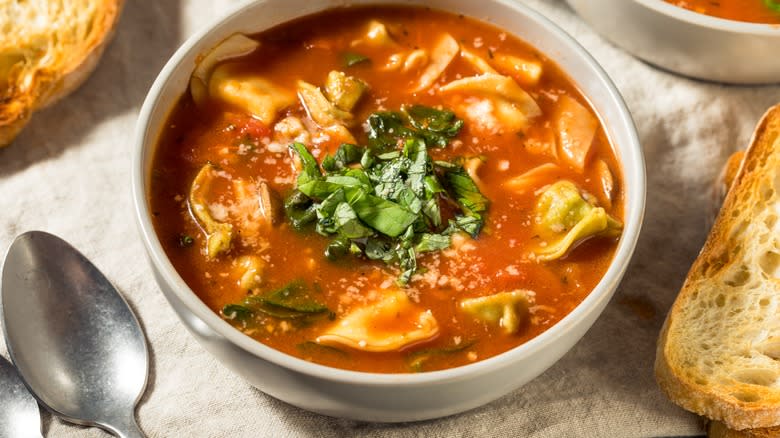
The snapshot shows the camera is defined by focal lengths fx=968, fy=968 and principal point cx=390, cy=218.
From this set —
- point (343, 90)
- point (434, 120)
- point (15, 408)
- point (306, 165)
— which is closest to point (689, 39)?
point (434, 120)

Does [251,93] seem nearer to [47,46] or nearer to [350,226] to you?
[350,226]

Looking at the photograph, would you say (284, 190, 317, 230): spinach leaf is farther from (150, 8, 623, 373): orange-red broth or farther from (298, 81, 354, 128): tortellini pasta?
(298, 81, 354, 128): tortellini pasta

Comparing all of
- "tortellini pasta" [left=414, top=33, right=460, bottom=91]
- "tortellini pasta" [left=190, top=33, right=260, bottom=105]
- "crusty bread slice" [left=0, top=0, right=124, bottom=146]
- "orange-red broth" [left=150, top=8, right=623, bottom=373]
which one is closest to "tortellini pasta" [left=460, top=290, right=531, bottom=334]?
"orange-red broth" [left=150, top=8, right=623, bottom=373]

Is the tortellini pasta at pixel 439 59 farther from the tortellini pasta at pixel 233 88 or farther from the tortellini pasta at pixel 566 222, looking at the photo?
the tortellini pasta at pixel 566 222

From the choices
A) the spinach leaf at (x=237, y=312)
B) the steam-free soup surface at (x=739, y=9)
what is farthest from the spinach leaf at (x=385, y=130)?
the steam-free soup surface at (x=739, y=9)

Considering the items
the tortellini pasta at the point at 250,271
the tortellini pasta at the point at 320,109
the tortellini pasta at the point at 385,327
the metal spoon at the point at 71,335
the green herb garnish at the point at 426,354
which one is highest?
the tortellini pasta at the point at 320,109

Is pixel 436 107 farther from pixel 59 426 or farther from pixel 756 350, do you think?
pixel 59 426
